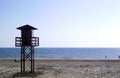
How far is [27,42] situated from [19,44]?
1004 mm

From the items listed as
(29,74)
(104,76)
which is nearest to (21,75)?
(29,74)

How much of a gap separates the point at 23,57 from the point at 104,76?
939cm

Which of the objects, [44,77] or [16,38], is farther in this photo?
[16,38]

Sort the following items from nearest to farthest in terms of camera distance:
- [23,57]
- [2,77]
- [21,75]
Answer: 1. [2,77]
2. [21,75]
3. [23,57]

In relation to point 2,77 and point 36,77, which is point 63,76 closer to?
point 36,77

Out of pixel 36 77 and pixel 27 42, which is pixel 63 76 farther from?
pixel 27 42

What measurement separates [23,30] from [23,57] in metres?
3.22

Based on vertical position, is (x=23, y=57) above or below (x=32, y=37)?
below

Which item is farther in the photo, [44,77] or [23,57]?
[23,57]

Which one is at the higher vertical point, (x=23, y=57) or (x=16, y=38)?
(x=16, y=38)

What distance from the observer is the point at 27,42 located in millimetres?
32406

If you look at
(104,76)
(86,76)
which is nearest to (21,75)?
(86,76)

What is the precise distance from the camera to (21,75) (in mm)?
31266

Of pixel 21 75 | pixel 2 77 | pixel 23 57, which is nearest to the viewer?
pixel 2 77
